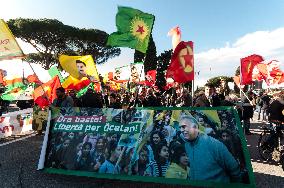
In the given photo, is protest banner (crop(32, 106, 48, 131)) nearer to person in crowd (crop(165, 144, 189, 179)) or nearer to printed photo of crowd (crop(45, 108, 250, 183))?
printed photo of crowd (crop(45, 108, 250, 183))

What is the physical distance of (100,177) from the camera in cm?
618

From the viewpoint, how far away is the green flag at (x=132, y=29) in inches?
319

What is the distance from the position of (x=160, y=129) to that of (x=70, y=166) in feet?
5.92

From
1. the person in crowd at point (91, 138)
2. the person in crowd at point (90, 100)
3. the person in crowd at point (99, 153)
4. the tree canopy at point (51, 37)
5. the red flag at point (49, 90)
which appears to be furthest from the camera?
the tree canopy at point (51, 37)

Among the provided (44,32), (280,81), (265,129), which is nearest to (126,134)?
(265,129)

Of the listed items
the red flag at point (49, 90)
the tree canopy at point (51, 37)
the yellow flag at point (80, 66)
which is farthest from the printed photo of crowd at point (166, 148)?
the tree canopy at point (51, 37)

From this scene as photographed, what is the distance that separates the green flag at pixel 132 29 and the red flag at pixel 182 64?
0.77 m

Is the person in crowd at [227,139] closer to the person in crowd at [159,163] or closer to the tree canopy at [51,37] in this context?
the person in crowd at [159,163]

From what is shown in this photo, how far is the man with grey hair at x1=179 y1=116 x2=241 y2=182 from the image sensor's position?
554 centimetres

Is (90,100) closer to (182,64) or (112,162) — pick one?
(182,64)

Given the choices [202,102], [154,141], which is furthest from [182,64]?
[154,141]

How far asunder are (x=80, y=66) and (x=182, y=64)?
2590mm

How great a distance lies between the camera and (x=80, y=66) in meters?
9.04

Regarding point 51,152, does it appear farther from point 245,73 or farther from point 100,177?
point 245,73
